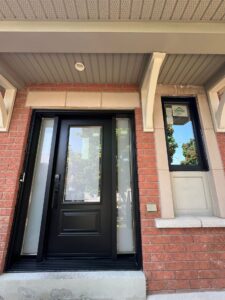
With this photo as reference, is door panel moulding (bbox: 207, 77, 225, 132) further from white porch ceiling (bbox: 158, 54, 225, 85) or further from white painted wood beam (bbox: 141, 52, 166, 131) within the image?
white painted wood beam (bbox: 141, 52, 166, 131)

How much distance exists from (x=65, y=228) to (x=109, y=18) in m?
2.25

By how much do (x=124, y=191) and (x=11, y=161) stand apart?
1.44m

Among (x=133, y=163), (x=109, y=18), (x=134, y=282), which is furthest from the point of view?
(x=133, y=163)

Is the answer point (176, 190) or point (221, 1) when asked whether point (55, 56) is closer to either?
point (221, 1)

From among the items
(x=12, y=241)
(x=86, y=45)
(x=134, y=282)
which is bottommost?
(x=134, y=282)

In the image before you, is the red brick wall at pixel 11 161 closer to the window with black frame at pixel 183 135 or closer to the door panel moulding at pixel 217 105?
the window with black frame at pixel 183 135

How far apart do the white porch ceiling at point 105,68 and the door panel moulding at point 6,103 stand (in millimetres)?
167

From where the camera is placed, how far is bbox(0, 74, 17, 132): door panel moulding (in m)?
2.19

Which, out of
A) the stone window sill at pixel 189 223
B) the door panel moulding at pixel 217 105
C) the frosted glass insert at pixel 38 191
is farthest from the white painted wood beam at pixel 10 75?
the door panel moulding at pixel 217 105

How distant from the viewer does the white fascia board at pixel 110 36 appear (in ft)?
5.17

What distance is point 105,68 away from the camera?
Result: 2156mm

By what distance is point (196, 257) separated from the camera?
182 cm

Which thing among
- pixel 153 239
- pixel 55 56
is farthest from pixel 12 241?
pixel 55 56

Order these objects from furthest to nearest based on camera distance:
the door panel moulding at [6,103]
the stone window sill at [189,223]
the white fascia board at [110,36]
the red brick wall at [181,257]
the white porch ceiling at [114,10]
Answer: the door panel moulding at [6,103]
the stone window sill at [189,223]
the red brick wall at [181,257]
the white fascia board at [110,36]
the white porch ceiling at [114,10]
